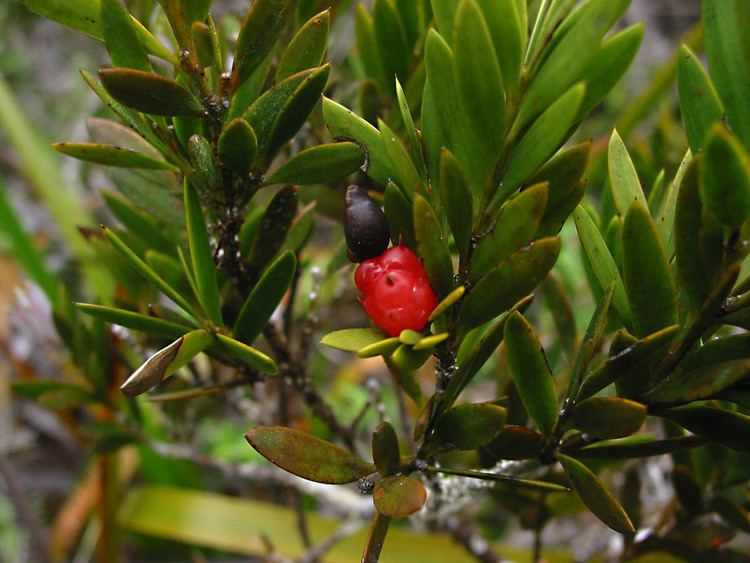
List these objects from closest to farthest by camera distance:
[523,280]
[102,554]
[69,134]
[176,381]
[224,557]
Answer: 1. [523,280]
2. [176,381]
3. [102,554]
4. [224,557]
5. [69,134]

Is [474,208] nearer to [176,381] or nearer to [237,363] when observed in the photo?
[237,363]

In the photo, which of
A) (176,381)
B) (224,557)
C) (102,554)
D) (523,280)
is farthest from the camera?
(224,557)

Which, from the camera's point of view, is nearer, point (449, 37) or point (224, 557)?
point (449, 37)

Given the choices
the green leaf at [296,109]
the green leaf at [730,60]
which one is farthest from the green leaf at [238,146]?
the green leaf at [730,60]

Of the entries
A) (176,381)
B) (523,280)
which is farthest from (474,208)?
(176,381)

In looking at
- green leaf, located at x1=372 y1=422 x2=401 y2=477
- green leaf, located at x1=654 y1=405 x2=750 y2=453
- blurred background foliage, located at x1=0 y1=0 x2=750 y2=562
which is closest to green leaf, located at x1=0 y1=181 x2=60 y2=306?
blurred background foliage, located at x1=0 y1=0 x2=750 y2=562

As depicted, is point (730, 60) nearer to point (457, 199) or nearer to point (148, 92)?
point (457, 199)

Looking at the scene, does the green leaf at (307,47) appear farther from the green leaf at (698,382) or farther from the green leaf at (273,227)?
the green leaf at (698,382)

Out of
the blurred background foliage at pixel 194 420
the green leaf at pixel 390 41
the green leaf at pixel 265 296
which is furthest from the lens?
the blurred background foliage at pixel 194 420
